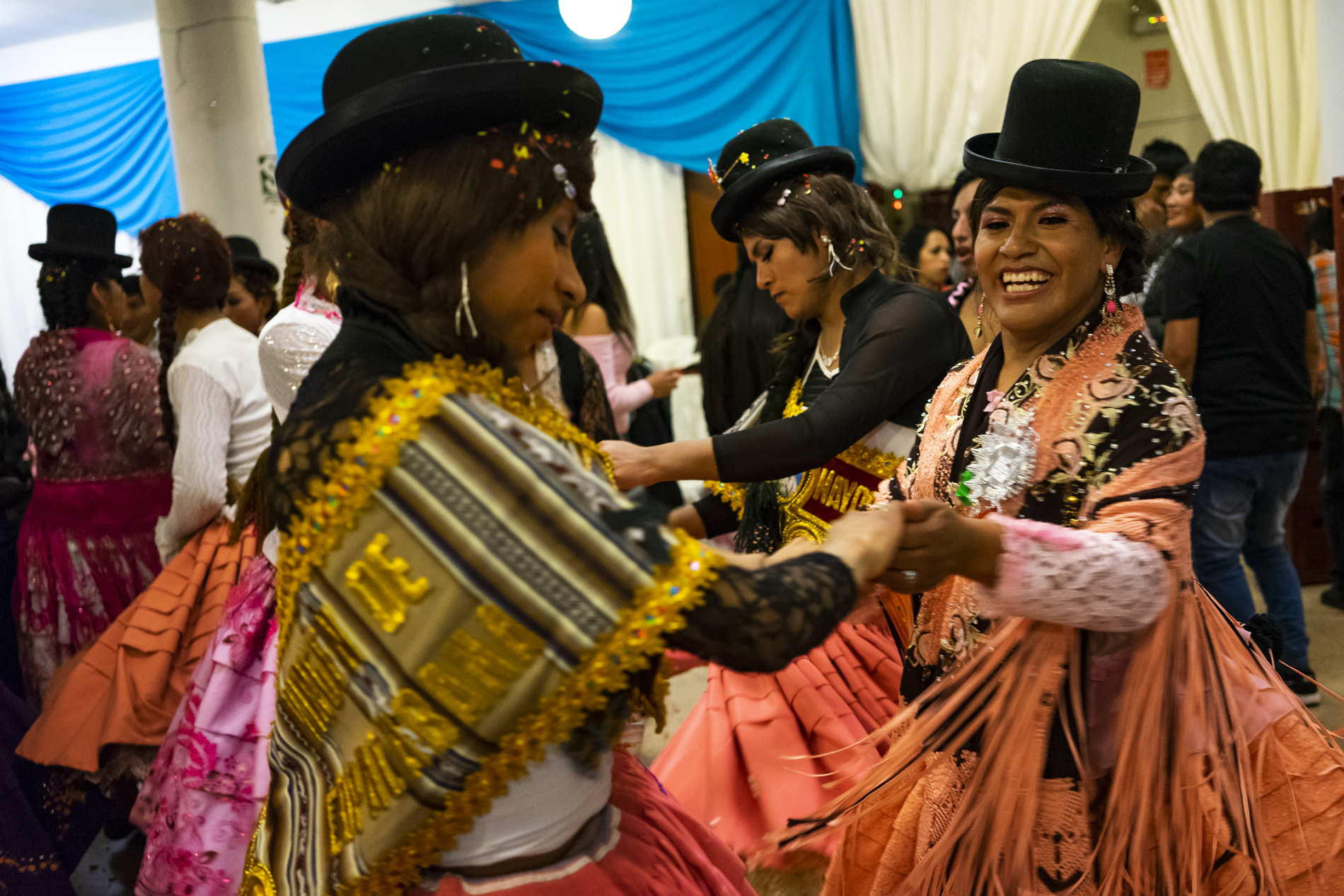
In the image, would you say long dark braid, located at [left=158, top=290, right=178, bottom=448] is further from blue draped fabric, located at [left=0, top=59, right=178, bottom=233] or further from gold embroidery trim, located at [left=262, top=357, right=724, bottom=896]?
blue draped fabric, located at [left=0, top=59, right=178, bottom=233]

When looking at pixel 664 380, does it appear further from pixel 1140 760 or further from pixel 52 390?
pixel 1140 760

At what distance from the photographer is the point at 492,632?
3.39 ft

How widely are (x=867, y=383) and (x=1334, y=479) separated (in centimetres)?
318

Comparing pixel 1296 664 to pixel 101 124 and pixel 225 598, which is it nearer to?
pixel 225 598

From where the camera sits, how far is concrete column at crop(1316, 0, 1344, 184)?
5043mm

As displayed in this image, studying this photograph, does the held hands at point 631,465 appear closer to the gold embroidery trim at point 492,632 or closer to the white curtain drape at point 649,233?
the gold embroidery trim at point 492,632

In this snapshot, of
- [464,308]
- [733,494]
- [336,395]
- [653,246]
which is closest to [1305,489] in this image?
[733,494]

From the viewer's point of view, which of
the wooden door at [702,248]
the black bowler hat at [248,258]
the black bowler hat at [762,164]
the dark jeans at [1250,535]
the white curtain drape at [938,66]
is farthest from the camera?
the wooden door at [702,248]

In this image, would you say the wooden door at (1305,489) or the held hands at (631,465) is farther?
the wooden door at (1305,489)

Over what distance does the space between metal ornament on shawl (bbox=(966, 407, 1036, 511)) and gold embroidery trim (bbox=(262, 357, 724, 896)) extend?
72cm

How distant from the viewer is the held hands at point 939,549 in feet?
4.40

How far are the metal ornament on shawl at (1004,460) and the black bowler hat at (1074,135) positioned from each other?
0.35 meters

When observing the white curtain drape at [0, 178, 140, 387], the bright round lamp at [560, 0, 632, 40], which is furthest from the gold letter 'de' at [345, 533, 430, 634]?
the white curtain drape at [0, 178, 140, 387]

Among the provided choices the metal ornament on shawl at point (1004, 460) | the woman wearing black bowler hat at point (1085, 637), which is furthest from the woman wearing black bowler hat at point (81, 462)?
the metal ornament on shawl at point (1004, 460)
